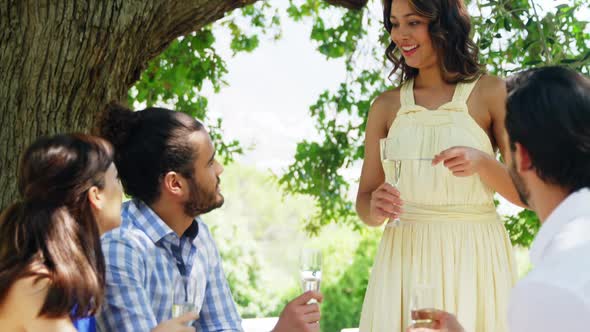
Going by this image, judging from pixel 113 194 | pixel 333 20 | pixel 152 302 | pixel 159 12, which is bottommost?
pixel 152 302

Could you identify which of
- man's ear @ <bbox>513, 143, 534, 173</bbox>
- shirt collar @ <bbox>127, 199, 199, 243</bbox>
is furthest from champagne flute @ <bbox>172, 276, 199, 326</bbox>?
man's ear @ <bbox>513, 143, 534, 173</bbox>

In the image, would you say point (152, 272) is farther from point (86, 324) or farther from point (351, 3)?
point (351, 3)

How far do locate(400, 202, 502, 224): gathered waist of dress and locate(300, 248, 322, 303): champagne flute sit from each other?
87cm

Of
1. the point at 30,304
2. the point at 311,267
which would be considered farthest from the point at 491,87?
the point at 30,304

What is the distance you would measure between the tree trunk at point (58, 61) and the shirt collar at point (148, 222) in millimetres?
1017

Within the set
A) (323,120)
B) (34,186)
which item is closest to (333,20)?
(323,120)

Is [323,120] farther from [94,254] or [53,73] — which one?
[94,254]

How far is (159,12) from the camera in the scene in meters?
3.98

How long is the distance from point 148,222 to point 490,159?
4.03 ft

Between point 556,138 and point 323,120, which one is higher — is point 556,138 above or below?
below

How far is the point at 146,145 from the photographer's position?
303 cm

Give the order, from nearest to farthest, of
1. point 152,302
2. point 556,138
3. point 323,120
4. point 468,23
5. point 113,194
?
point 556,138, point 113,194, point 152,302, point 468,23, point 323,120

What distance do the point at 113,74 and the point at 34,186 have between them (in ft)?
4.75

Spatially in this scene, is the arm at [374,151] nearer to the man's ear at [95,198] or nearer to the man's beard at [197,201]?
the man's beard at [197,201]
